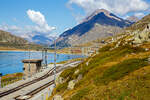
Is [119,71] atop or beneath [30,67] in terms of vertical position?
atop

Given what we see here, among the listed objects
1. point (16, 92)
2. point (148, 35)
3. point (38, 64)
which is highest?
point (148, 35)

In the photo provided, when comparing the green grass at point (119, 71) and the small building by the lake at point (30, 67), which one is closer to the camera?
the green grass at point (119, 71)

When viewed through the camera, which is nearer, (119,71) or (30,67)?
(119,71)

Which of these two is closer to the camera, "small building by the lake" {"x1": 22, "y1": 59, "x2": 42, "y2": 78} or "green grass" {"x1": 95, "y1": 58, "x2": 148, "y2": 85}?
"green grass" {"x1": 95, "y1": 58, "x2": 148, "y2": 85}

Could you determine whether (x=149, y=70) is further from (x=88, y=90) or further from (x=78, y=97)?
(x=78, y=97)

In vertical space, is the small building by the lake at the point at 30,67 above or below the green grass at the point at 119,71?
below

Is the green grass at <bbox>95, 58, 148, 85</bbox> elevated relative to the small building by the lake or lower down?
elevated

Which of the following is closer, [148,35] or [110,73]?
[110,73]

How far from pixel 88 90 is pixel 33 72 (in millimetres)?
47731

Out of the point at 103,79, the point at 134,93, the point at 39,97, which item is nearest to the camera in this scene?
the point at 134,93

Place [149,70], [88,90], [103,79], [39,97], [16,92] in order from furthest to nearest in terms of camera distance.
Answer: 1. [16,92]
2. [39,97]
3. [103,79]
4. [88,90]
5. [149,70]

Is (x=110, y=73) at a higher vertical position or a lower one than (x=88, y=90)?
higher

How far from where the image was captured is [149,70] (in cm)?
1490

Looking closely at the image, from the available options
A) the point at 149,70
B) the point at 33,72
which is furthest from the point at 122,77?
the point at 33,72
